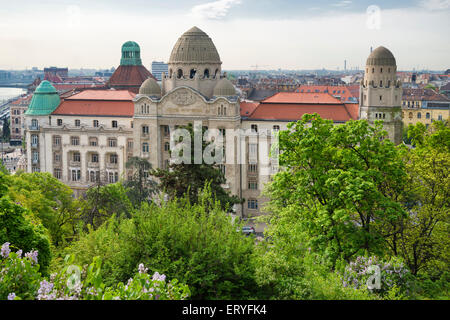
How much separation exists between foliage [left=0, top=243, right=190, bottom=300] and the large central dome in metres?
63.5

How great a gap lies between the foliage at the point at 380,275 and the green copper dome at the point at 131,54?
103 metres

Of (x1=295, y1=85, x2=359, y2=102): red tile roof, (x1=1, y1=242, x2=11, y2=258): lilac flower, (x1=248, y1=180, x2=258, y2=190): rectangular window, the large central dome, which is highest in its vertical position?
the large central dome

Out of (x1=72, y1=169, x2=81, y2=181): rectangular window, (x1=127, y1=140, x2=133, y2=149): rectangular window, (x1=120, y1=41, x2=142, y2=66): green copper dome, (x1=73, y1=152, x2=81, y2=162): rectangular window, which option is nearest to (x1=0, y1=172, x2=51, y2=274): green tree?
(x1=127, y1=140, x2=133, y2=149): rectangular window

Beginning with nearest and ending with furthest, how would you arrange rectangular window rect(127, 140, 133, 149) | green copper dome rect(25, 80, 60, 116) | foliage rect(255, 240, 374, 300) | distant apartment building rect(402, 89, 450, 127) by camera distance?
foliage rect(255, 240, 374, 300)
rectangular window rect(127, 140, 133, 149)
green copper dome rect(25, 80, 60, 116)
distant apartment building rect(402, 89, 450, 127)

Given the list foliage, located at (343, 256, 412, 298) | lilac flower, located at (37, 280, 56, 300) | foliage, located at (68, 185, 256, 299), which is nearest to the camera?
lilac flower, located at (37, 280, 56, 300)

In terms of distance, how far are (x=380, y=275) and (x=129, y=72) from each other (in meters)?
98.9

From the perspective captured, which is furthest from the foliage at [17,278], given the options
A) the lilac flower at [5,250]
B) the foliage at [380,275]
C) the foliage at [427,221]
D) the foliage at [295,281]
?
the foliage at [427,221]

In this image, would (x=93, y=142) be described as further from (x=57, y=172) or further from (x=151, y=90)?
(x=151, y=90)

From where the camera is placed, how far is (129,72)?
4572 inches

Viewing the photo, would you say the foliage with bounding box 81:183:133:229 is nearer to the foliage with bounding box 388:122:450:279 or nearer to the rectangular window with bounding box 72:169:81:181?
the foliage with bounding box 388:122:450:279

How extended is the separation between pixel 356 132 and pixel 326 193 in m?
4.04

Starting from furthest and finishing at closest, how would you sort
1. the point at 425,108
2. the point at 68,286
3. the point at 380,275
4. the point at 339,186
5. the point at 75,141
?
the point at 425,108
the point at 75,141
the point at 339,186
the point at 380,275
the point at 68,286

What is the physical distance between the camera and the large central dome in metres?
76.1

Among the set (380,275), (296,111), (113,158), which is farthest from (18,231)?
(113,158)
